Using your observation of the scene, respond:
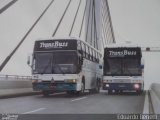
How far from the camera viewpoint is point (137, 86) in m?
21.3

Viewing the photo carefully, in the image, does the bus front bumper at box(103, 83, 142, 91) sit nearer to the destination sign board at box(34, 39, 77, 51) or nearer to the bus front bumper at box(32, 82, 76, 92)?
the bus front bumper at box(32, 82, 76, 92)

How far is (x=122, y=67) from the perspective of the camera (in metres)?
21.5

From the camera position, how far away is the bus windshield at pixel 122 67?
70.1 feet

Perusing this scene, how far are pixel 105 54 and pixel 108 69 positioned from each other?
83cm

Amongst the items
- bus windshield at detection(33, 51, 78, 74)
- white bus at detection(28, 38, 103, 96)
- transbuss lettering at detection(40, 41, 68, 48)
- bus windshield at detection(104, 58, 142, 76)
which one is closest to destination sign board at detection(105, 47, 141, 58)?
bus windshield at detection(104, 58, 142, 76)

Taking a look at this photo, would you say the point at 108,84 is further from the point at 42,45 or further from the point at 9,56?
the point at 9,56

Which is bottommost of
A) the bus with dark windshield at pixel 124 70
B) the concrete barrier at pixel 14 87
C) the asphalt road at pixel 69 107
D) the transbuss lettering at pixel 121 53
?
the asphalt road at pixel 69 107

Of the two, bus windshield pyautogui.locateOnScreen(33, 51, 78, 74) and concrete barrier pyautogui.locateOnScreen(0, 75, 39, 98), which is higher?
bus windshield pyautogui.locateOnScreen(33, 51, 78, 74)

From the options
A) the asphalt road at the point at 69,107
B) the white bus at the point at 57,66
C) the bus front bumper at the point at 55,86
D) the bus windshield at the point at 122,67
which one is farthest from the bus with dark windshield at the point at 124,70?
the asphalt road at the point at 69,107

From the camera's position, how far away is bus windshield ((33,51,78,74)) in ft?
59.3

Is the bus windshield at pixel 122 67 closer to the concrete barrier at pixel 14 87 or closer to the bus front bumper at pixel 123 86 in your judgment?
the bus front bumper at pixel 123 86

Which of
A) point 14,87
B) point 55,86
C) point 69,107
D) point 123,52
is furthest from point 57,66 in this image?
point 69,107

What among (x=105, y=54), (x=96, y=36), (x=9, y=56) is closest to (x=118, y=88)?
(x=105, y=54)

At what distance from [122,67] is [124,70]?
186mm
